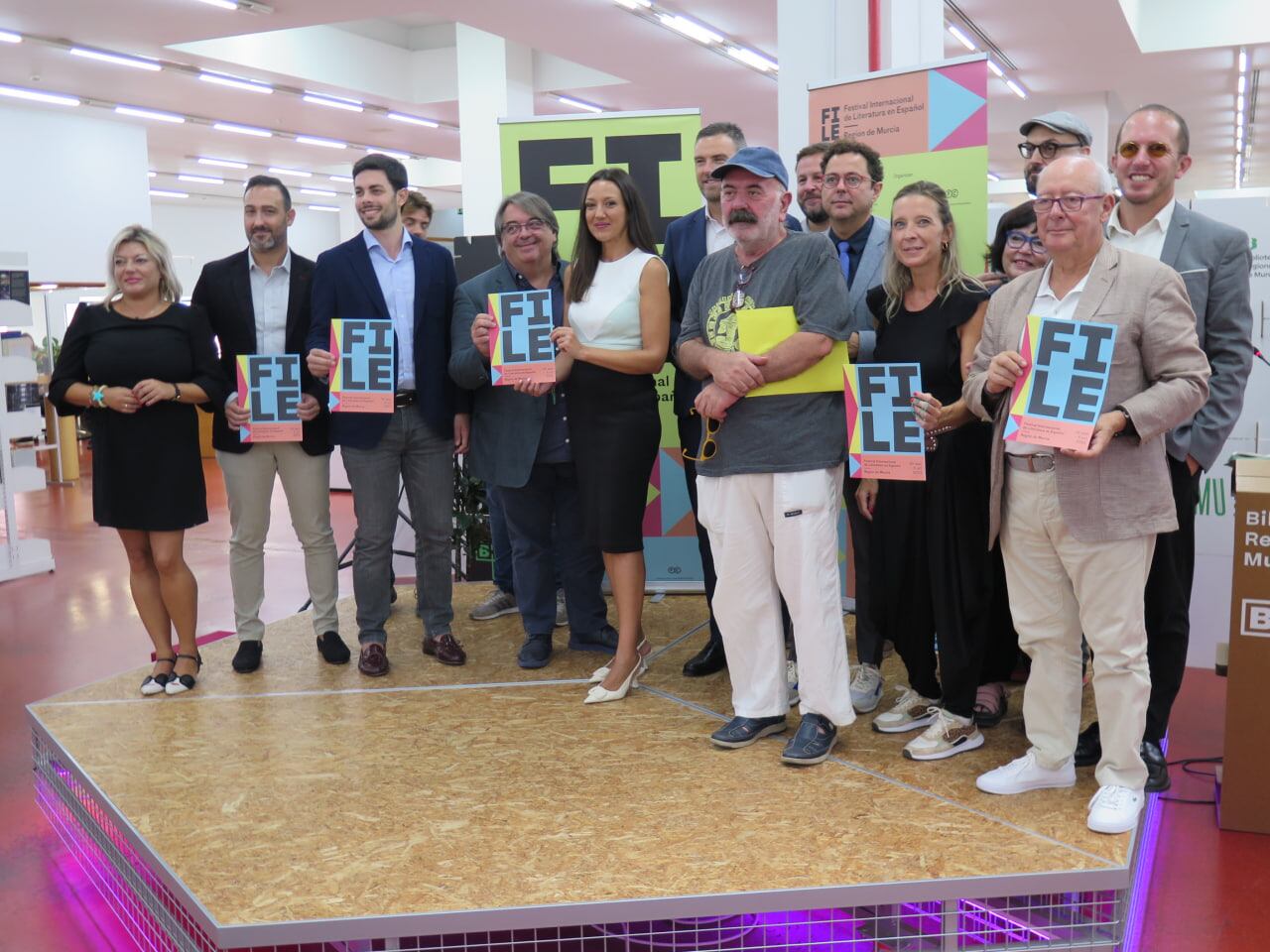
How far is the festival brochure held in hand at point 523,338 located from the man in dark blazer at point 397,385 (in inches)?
16.1

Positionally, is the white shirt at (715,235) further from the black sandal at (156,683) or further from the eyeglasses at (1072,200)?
the black sandal at (156,683)

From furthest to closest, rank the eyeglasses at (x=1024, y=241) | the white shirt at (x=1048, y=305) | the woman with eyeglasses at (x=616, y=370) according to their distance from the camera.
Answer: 1. the woman with eyeglasses at (x=616, y=370)
2. the eyeglasses at (x=1024, y=241)
3. the white shirt at (x=1048, y=305)

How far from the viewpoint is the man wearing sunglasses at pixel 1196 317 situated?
2805 mm

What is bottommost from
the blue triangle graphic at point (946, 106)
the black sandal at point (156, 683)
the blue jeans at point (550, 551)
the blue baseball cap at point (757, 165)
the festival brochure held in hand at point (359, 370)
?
the black sandal at point (156, 683)

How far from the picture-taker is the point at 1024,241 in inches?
125

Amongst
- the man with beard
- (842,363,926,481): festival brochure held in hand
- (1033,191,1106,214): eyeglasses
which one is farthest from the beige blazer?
the man with beard

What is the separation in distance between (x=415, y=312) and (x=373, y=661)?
1221 millimetres

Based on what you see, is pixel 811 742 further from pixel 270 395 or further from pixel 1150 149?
pixel 270 395

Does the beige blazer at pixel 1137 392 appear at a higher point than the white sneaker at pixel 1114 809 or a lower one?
higher

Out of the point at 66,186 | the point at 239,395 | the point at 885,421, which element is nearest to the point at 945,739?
the point at 885,421

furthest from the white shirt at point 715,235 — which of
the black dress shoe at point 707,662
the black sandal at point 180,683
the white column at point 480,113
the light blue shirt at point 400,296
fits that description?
the white column at point 480,113

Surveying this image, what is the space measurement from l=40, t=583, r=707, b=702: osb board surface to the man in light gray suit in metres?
0.99

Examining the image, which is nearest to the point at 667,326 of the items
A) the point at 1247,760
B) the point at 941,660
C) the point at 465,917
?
the point at 941,660

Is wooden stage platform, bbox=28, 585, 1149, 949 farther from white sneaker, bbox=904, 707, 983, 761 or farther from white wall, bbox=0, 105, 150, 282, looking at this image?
white wall, bbox=0, 105, 150, 282
